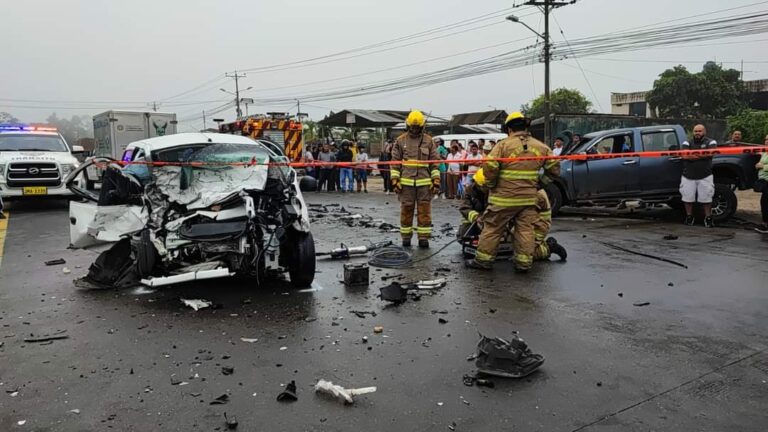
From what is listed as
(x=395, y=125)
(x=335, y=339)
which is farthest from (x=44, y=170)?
(x=395, y=125)

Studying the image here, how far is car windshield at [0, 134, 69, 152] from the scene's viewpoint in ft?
45.5

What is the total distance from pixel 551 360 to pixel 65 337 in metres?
3.88

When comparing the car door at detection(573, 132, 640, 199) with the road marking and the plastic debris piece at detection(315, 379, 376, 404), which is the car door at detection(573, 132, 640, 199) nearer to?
the plastic debris piece at detection(315, 379, 376, 404)

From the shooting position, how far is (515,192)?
6.55 metres

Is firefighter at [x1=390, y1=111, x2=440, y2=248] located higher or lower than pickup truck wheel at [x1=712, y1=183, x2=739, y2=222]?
higher

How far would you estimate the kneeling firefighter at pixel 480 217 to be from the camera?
7.15 meters

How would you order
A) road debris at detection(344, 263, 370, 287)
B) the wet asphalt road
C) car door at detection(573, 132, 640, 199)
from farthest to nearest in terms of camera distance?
car door at detection(573, 132, 640, 199), road debris at detection(344, 263, 370, 287), the wet asphalt road

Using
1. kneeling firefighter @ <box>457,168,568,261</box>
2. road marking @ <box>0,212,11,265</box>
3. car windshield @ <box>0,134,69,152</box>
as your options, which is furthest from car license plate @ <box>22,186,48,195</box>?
kneeling firefighter @ <box>457,168,568,261</box>

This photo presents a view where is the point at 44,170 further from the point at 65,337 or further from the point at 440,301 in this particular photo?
the point at 440,301

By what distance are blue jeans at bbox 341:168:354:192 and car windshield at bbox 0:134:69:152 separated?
885 centimetres

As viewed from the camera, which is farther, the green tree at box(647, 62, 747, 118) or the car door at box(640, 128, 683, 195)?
the green tree at box(647, 62, 747, 118)

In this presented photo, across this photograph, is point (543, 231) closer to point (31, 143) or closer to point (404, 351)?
point (404, 351)

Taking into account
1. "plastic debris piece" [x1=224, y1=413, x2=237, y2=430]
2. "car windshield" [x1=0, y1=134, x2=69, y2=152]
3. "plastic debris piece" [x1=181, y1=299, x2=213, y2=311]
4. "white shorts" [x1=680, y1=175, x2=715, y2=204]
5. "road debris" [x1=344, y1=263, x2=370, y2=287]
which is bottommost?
"plastic debris piece" [x1=224, y1=413, x2=237, y2=430]

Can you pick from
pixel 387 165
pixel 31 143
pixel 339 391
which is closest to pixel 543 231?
pixel 339 391
